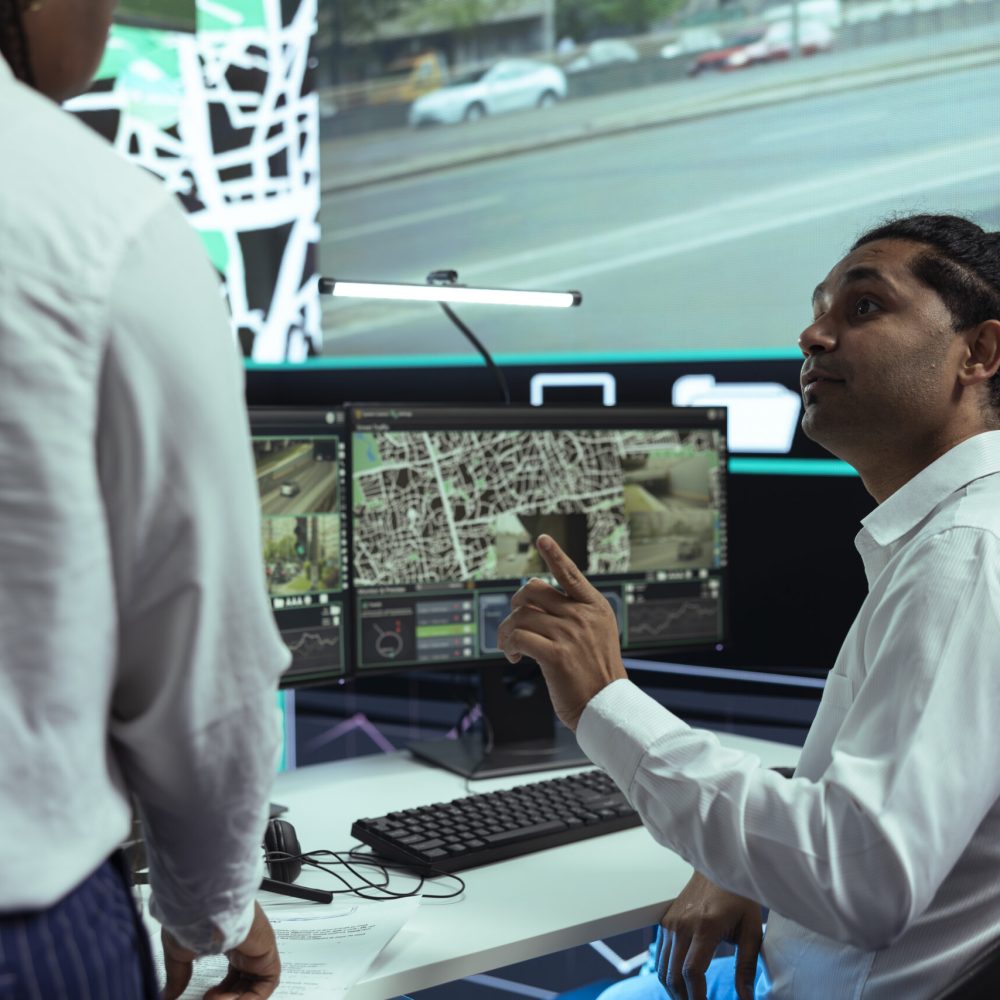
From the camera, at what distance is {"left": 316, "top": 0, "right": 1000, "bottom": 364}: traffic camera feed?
96.5 inches

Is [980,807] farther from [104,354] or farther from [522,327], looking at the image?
[522,327]

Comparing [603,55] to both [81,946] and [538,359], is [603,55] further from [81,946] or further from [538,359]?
[81,946]

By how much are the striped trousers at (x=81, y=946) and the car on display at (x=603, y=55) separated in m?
2.58

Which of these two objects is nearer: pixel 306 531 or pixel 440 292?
pixel 306 531

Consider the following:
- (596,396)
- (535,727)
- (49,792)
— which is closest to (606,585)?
(535,727)

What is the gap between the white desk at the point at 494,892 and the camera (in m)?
1.21

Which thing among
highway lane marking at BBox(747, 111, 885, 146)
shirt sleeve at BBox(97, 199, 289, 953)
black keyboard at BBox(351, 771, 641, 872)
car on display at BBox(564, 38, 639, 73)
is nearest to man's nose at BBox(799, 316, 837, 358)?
black keyboard at BBox(351, 771, 641, 872)

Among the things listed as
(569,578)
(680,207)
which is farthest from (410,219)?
(569,578)

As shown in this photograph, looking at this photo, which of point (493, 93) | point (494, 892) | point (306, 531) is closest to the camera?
point (494, 892)

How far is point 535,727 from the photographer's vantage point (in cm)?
199

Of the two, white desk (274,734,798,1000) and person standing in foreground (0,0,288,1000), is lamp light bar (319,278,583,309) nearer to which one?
white desk (274,734,798,1000)

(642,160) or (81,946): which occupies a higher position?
(642,160)

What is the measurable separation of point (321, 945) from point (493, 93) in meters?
2.50

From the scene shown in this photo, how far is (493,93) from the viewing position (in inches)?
124
